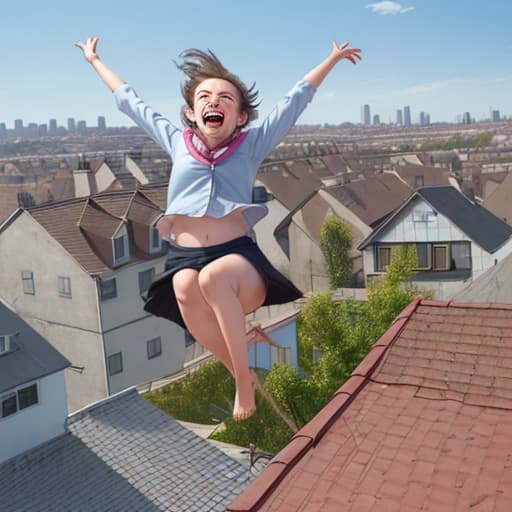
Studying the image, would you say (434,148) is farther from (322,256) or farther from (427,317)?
(427,317)

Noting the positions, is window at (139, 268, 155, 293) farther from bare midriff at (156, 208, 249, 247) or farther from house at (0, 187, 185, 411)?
bare midriff at (156, 208, 249, 247)

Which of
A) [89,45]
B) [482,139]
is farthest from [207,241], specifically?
[482,139]

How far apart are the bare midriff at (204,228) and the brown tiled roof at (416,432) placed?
362cm

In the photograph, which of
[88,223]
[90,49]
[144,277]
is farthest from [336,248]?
[90,49]

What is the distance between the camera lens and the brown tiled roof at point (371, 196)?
37031mm

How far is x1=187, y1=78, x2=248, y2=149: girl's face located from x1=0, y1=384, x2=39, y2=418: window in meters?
17.9

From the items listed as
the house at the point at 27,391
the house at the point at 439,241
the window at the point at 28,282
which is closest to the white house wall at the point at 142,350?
the window at the point at 28,282

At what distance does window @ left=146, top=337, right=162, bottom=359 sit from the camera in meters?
29.0

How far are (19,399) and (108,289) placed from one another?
25.3 ft

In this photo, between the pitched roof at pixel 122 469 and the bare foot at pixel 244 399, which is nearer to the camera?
the bare foot at pixel 244 399

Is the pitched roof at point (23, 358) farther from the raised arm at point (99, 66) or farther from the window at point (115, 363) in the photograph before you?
the raised arm at point (99, 66)

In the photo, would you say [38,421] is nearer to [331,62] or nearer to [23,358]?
[23,358]

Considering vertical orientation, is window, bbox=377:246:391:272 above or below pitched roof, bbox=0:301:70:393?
above

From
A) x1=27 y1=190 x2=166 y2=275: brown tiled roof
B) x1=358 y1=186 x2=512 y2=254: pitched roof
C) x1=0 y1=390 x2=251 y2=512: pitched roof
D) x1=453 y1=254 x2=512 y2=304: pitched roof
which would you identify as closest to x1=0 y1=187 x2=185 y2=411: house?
x1=27 y1=190 x2=166 y2=275: brown tiled roof
